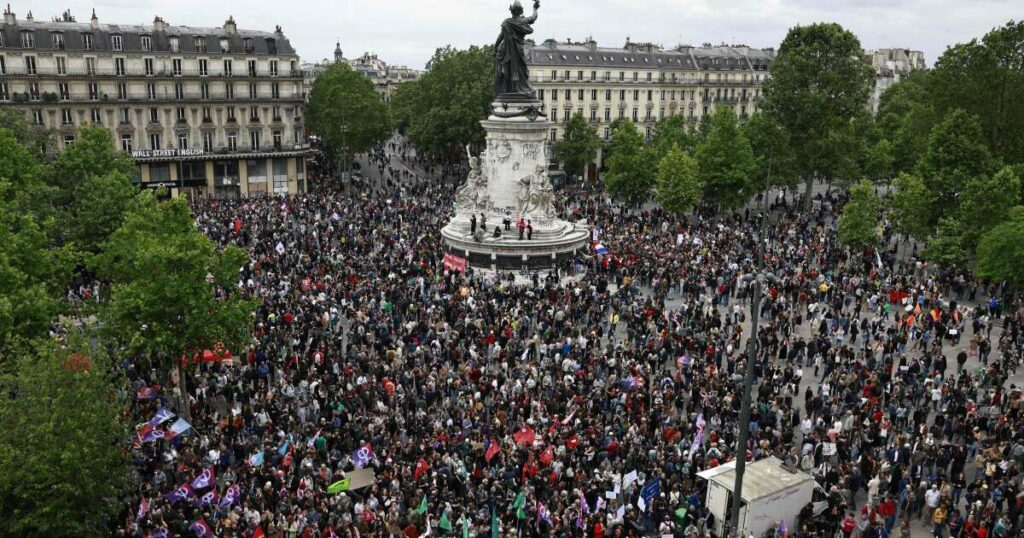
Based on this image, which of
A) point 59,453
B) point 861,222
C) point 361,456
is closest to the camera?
point 59,453

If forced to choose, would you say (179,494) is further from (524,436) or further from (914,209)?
(914,209)

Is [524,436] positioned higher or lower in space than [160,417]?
lower

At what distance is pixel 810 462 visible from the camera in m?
23.6

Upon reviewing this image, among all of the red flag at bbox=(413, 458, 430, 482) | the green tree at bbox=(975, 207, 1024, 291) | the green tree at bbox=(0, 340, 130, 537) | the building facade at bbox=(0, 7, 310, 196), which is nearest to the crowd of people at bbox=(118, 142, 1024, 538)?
the red flag at bbox=(413, 458, 430, 482)

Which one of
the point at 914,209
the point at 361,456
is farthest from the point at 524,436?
the point at 914,209

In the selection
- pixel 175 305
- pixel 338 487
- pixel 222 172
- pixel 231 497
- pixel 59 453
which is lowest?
pixel 231 497

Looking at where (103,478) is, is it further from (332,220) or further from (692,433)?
(332,220)

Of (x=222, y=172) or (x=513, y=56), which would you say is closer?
(x=513, y=56)

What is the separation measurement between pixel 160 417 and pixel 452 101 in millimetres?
64984

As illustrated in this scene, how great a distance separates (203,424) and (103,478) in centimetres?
685

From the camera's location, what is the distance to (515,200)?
1855 inches

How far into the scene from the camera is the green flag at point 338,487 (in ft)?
68.2

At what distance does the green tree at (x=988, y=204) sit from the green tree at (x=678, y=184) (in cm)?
1816

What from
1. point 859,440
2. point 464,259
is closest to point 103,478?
point 859,440
